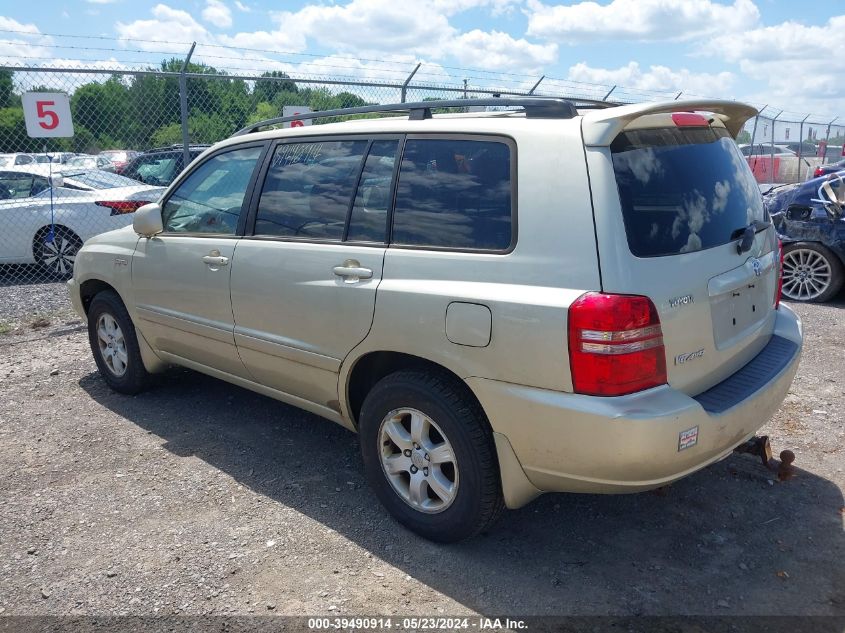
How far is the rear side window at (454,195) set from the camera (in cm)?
300

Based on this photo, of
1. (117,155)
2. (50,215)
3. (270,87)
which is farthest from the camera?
(117,155)

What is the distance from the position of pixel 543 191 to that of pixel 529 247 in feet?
0.76

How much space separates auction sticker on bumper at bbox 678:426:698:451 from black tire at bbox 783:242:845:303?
5972mm

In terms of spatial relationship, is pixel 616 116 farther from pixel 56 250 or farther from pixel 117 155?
pixel 117 155

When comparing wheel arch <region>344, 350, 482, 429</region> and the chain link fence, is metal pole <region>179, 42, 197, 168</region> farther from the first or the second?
wheel arch <region>344, 350, 482, 429</region>

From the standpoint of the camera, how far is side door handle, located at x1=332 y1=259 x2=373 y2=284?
3.34m

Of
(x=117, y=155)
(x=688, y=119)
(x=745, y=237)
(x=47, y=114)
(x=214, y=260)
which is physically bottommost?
(x=214, y=260)

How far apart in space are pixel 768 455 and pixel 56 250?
8926 millimetres

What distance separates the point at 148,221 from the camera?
4539mm

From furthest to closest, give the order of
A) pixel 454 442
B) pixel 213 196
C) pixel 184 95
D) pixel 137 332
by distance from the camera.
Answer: pixel 184 95 < pixel 137 332 < pixel 213 196 < pixel 454 442

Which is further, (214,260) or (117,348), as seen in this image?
(117,348)

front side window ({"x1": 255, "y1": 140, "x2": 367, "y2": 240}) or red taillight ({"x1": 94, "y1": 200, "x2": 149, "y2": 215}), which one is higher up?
front side window ({"x1": 255, "y1": 140, "x2": 367, "y2": 240})

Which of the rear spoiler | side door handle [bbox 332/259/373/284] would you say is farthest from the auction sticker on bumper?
side door handle [bbox 332/259/373/284]

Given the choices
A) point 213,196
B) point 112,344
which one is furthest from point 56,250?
point 213,196
